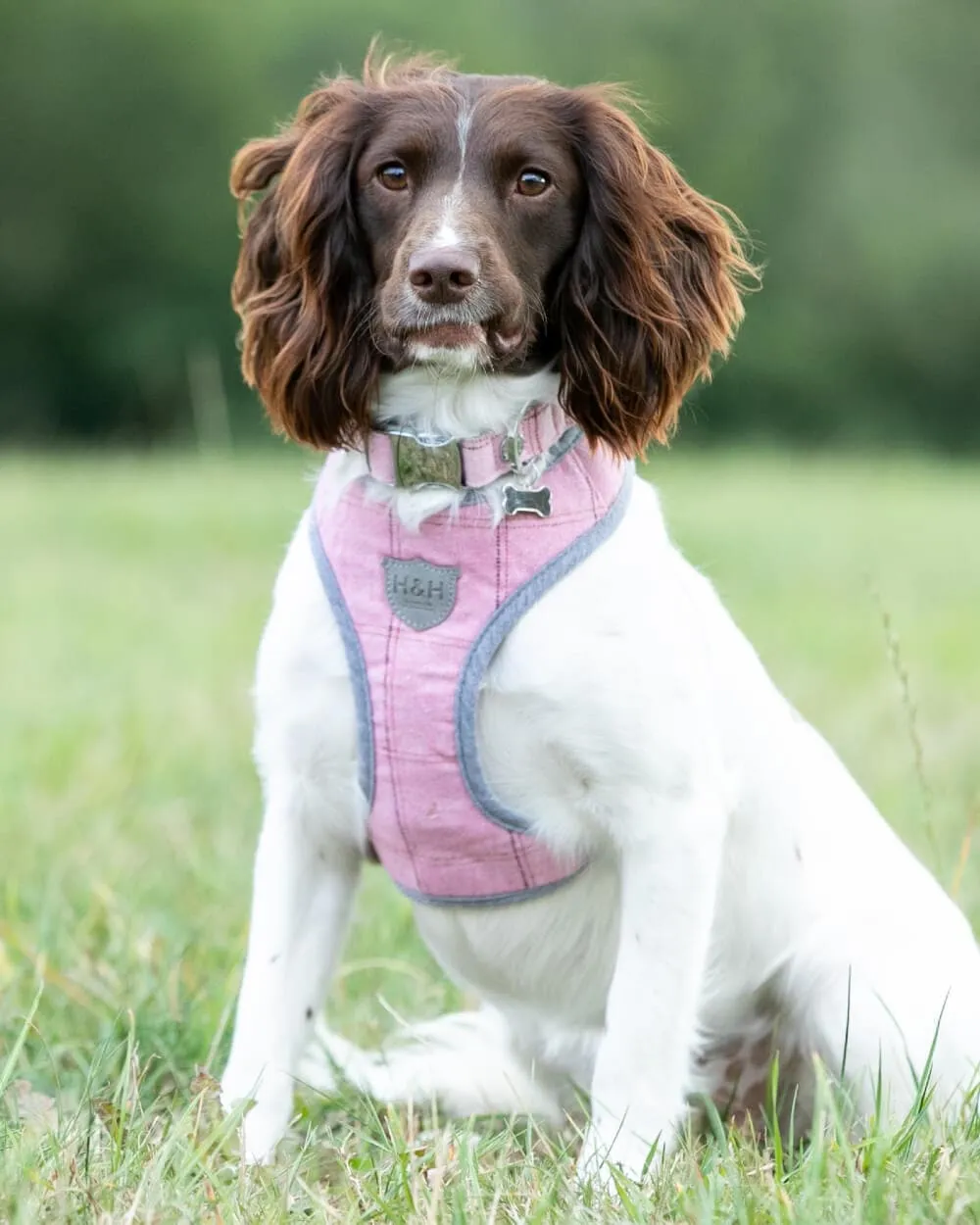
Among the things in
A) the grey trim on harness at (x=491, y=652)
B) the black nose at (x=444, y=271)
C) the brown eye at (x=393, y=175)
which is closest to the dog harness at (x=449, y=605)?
the grey trim on harness at (x=491, y=652)

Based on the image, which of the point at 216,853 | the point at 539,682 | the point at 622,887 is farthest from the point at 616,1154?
the point at 216,853

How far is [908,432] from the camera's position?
30375mm

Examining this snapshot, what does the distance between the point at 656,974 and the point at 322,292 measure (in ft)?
4.10

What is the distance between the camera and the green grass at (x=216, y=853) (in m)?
2.25

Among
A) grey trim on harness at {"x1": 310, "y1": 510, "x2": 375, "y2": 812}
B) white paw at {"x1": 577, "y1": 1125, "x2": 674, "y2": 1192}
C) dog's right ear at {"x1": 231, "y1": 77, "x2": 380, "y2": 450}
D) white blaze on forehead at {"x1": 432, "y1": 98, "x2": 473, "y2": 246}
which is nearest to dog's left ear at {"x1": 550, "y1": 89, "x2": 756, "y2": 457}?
white blaze on forehead at {"x1": 432, "y1": 98, "x2": 473, "y2": 246}

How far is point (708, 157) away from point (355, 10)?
687 centimetres

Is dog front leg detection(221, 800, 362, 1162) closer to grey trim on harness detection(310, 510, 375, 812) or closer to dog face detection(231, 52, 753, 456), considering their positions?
grey trim on harness detection(310, 510, 375, 812)

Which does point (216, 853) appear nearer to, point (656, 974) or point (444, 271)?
point (656, 974)

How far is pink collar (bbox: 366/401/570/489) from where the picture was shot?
111 inches

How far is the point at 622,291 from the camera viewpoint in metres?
2.88

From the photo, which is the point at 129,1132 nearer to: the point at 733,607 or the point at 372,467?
the point at 372,467

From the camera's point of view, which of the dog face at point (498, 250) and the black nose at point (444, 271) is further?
the dog face at point (498, 250)

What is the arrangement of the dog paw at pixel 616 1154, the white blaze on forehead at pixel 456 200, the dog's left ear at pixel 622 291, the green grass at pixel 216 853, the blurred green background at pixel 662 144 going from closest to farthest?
the green grass at pixel 216 853 < the dog paw at pixel 616 1154 < the white blaze on forehead at pixel 456 200 < the dog's left ear at pixel 622 291 < the blurred green background at pixel 662 144

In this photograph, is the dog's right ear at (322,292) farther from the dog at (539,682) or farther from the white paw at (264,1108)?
the white paw at (264,1108)
